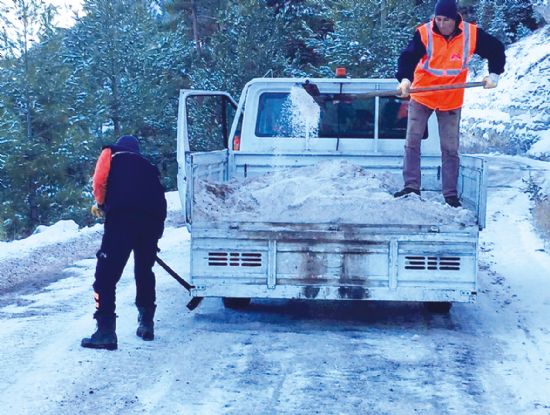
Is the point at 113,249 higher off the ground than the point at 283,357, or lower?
higher

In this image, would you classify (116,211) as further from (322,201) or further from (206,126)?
(206,126)

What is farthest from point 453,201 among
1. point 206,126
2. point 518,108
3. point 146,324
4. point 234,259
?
point 518,108

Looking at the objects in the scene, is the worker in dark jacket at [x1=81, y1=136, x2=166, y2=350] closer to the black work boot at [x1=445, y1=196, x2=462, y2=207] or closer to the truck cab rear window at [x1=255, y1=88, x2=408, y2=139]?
the black work boot at [x1=445, y1=196, x2=462, y2=207]

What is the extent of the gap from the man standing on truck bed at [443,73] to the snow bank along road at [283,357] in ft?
4.20

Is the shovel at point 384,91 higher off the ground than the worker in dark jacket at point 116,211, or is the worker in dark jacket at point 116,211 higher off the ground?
the shovel at point 384,91

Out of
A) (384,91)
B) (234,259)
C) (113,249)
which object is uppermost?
(384,91)

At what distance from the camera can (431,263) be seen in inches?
279

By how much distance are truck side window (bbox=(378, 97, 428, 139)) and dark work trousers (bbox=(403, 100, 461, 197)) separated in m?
1.08

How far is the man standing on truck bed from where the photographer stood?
26.9 feet

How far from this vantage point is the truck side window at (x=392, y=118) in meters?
9.73

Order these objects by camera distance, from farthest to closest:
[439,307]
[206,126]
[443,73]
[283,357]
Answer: [206,126] < [443,73] < [439,307] < [283,357]

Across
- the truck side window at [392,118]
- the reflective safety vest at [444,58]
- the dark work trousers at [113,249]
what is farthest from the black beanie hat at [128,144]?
the truck side window at [392,118]

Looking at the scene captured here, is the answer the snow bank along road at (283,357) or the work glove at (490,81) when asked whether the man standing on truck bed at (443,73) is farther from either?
the snow bank along road at (283,357)

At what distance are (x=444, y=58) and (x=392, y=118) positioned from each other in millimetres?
1567
